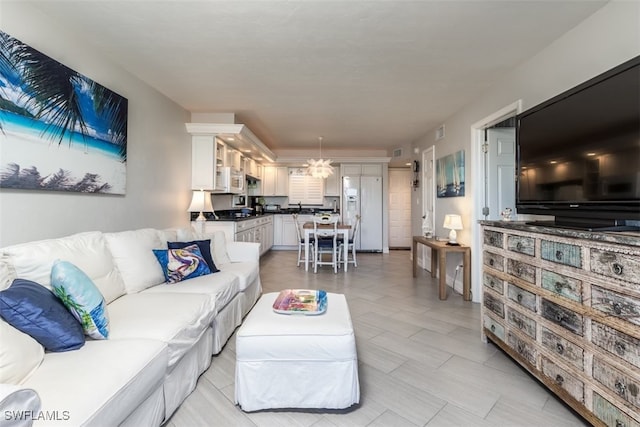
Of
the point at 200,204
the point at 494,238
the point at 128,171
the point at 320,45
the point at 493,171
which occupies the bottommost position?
the point at 494,238

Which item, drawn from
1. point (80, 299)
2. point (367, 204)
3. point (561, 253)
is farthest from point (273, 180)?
point (561, 253)

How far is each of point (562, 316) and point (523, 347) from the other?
439 millimetres

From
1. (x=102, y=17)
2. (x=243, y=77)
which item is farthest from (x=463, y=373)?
(x=102, y=17)

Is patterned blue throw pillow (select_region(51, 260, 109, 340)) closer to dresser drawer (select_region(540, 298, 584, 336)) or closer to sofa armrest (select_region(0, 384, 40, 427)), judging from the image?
sofa armrest (select_region(0, 384, 40, 427))

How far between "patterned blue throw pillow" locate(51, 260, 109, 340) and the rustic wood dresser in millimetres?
2394

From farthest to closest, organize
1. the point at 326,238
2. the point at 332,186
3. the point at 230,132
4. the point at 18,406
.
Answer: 1. the point at 332,186
2. the point at 326,238
3. the point at 230,132
4. the point at 18,406

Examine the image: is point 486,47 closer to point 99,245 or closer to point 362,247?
point 99,245

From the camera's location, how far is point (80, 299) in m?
1.36

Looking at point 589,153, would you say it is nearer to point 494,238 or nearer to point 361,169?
point 494,238

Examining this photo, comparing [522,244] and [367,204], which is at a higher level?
[367,204]

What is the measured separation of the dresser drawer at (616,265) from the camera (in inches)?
46.3

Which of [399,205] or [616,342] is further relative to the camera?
[399,205]

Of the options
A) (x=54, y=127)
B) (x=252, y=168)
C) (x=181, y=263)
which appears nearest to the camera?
(x=54, y=127)

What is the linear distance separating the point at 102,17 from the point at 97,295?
1913 mm
